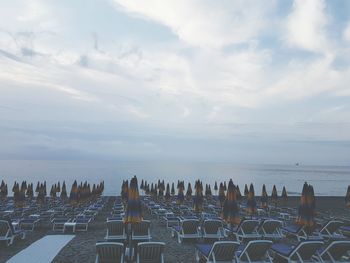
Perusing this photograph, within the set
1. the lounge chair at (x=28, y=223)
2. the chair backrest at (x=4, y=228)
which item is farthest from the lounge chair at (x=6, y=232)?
the lounge chair at (x=28, y=223)

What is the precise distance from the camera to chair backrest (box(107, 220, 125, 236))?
1041cm

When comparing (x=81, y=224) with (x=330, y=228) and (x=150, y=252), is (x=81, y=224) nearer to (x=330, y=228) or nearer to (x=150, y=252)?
(x=150, y=252)

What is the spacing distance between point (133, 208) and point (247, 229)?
178 inches

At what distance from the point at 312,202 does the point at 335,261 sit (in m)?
1.81

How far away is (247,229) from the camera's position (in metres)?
10.7

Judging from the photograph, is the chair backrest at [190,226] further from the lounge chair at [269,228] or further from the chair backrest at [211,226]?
the lounge chair at [269,228]

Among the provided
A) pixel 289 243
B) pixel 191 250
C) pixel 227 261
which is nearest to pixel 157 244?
pixel 227 261

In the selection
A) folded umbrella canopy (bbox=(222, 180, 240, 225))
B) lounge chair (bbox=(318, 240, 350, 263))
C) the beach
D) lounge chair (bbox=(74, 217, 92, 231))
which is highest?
folded umbrella canopy (bbox=(222, 180, 240, 225))

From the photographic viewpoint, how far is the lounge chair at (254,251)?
285 inches

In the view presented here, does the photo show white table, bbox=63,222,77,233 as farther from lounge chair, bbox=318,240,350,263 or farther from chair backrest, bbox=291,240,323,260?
lounge chair, bbox=318,240,350,263

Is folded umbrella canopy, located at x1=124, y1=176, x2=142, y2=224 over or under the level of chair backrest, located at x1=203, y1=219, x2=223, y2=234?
over

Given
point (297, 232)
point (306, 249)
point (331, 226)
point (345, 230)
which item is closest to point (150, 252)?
point (306, 249)

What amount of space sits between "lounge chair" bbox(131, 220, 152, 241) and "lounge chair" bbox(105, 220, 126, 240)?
382 mm

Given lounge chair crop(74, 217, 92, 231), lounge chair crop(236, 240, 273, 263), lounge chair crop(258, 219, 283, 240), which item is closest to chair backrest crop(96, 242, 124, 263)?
lounge chair crop(236, 240, 273, 263)
